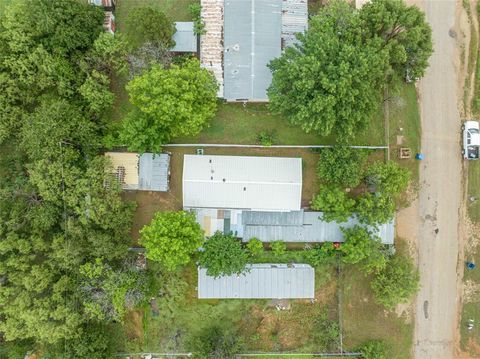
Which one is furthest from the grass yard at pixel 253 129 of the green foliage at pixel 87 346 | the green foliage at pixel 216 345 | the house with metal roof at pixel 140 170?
the green foliage at pixel 87 346

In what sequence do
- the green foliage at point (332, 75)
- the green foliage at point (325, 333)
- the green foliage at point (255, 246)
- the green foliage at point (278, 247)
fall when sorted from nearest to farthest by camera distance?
the green foliage at point (332, 75) → the green foliage at point (255, 246) → the green foliage at point (278, 247) → the green foliage at point (325, 333)

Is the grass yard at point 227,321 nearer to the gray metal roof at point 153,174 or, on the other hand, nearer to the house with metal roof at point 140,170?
the gray metal roof at point 153,174

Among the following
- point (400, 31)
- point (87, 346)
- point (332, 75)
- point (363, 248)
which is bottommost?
point (87, 346)

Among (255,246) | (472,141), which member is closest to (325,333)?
(255,246)

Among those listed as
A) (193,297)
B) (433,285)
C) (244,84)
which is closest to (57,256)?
(193,297)

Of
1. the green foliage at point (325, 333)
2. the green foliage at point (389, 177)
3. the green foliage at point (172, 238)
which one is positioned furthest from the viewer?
the green foliage at point (325, 333)

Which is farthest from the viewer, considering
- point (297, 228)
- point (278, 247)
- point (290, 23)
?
point (297, 228)

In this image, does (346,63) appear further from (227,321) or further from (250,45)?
(227,321)
